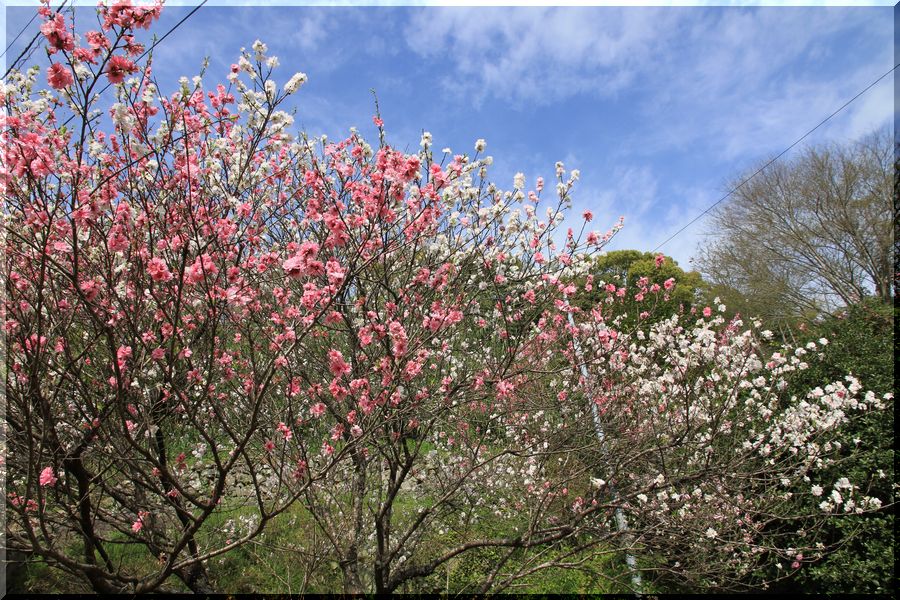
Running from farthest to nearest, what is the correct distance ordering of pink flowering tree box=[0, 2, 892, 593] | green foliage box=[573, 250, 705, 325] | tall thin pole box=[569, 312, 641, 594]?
green foliage box=[573, 250, 705, 325] → tall thin pole box=[569, 312, 641, 594] → pink flowering tree box=[0, 2, 892, 593]

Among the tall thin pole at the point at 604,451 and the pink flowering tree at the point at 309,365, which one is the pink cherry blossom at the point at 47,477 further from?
the tall thin pole at the point at 604,451

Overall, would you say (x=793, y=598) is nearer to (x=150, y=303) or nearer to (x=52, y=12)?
(x=150, y=303)

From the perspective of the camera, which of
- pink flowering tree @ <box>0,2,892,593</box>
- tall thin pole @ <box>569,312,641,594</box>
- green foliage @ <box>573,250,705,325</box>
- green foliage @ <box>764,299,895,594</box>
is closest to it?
pink flowering tree @ <box>0,2,892,593</box>

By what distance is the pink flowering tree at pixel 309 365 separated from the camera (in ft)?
7.04

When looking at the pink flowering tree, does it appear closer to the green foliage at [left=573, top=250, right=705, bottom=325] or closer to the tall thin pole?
the tall thin pole

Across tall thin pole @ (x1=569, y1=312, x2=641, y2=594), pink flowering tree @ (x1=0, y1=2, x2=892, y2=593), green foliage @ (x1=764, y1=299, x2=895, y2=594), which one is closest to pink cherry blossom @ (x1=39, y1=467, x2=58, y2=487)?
pink flowering tree @ (x1=0, y1=2, x2=892, y2=593)

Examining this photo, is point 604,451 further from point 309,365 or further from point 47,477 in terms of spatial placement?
point 47,477

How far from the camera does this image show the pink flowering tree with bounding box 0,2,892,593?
2146 mm

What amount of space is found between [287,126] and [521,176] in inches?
72.6

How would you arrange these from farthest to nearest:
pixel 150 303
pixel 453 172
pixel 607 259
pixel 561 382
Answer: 1. pixel 607 259
2. pixel 561 382
3. pixel 453 172
4. pixel 150 303

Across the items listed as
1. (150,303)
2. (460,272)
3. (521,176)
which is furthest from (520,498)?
(150,303)

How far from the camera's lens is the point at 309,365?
149 inches

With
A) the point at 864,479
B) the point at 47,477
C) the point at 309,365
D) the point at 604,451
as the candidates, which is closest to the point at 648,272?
the point at 864,479

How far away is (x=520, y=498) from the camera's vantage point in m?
5.56
